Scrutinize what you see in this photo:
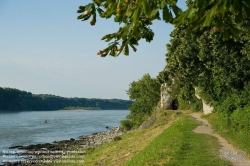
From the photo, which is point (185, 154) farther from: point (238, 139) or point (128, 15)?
point (128, 15)

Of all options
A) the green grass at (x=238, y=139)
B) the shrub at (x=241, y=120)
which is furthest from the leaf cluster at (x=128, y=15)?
the shrub at (x=241, y=120)

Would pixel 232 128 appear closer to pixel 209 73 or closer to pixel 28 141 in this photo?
pixel 209 73

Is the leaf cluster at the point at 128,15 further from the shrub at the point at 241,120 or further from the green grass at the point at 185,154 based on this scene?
the shrub at the point at 241,120

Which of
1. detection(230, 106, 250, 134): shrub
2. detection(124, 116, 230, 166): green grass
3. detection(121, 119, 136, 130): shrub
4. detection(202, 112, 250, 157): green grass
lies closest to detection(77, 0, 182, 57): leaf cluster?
detection(124, 116, 230, 166): green grass

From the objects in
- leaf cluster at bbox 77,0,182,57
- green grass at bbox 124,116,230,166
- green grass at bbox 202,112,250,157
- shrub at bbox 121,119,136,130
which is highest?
leaf cluster at bbox 77,0,182,57

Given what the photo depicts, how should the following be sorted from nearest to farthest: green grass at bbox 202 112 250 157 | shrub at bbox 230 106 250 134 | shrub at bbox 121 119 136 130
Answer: green grass at bbox 202 112 250 157 → shrub at bbox 230 106 250 134 → shrub at bbox 121 119 136 130

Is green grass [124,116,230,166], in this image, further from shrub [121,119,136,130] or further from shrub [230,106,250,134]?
shrub [121,119,136,130]

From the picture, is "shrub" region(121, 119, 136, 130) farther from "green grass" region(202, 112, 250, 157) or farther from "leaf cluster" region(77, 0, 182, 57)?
"leaf cluster" region(77, 0, 182, 57)

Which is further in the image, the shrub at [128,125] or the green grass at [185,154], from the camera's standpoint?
the shrub at [128,125]

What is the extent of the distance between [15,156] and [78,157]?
8.18m

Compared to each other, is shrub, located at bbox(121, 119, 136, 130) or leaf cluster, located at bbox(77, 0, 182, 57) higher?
leaf cluster, located at bbox(77, 0, 182, 57)

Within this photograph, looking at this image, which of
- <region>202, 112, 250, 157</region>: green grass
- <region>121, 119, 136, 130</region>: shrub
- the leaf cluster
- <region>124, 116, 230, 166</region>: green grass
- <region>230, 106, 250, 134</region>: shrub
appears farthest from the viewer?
<region>121, 119, 136, 130</region>: shrub

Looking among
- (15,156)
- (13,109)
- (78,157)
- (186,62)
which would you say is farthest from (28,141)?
(13,109)

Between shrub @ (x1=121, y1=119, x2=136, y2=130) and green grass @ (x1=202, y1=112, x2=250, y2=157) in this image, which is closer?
green grass @ (x1=202, y1=112, x2=250, y2=157)
